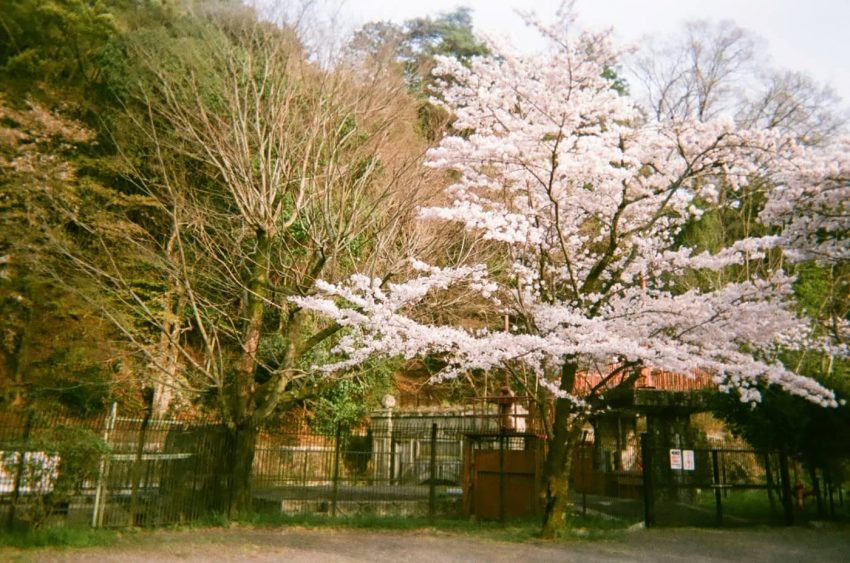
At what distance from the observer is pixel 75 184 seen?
18.2m

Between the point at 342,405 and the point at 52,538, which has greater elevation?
the point at 342,405

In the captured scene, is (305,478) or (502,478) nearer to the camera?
(502,478)

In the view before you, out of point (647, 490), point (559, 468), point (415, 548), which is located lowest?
point (415, 548)

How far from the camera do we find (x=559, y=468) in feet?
35.4

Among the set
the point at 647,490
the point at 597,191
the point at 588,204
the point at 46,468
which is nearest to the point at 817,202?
the point at 597,191

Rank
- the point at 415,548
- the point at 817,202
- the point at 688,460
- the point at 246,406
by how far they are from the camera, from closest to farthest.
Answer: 1. the point at 817,202
2. the point at 415,548
3. the point at 246,406
4. the point at 688,460

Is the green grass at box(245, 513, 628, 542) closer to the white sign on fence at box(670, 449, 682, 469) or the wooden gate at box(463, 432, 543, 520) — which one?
the wooden gate at box(463, 432, 543, 520)

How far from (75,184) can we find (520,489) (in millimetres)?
14673

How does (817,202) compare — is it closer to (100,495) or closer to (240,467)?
(240,467)

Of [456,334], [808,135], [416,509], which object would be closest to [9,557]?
[456,334]

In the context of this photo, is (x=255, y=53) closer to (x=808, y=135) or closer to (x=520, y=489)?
(x=520, y=489)

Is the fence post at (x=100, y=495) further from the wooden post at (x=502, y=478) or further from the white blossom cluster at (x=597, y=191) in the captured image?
the wooden post at (x=502, y=478)

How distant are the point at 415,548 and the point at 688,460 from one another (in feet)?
27.6

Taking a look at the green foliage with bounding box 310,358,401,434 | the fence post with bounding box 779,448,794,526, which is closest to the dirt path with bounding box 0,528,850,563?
the fence post with bounding box 779,448,794,526
